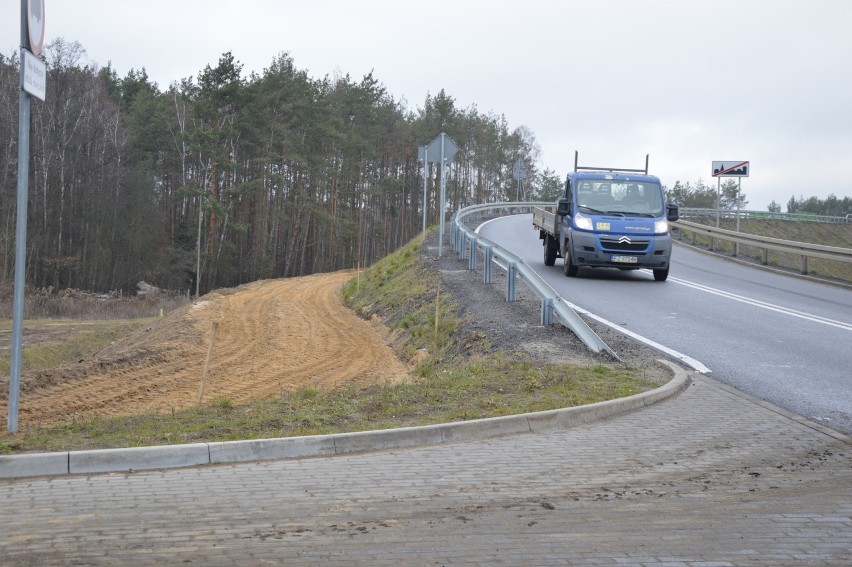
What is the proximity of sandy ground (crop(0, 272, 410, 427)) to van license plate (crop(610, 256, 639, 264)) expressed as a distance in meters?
5.60

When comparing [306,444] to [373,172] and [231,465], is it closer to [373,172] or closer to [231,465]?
[231,465]

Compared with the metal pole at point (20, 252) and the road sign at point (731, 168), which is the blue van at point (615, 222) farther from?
the metal pole at point (20, 252)

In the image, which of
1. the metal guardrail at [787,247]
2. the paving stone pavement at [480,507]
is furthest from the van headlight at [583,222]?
the paving stone pavement at [480,507]

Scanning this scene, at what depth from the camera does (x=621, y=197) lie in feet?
69.7

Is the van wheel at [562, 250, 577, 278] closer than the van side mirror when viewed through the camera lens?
No

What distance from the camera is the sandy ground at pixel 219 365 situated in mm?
13414

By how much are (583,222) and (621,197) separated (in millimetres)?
1345

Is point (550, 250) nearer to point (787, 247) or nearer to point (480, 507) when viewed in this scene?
point (787, 247)

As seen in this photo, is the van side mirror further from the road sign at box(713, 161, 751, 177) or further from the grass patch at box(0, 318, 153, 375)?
the grass patch at box(0, 318, 153, 375)

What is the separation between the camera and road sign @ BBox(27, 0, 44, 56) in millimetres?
7664

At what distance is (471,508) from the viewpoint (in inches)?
225

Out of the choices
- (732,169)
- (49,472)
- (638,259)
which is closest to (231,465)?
(49,472)

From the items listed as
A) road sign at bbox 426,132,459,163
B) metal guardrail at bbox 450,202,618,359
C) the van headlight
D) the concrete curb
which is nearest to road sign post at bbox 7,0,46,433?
the concrete curb

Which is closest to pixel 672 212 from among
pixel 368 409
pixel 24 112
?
pixel 368 409
